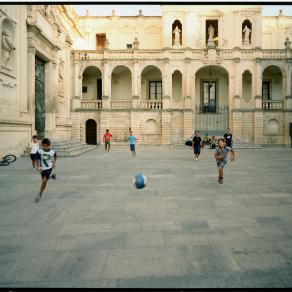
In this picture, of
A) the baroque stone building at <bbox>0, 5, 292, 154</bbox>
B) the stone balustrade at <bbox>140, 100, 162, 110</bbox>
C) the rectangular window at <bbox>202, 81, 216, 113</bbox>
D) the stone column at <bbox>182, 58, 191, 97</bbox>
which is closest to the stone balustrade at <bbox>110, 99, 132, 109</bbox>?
the baroque stone building at <bbox>0, 5, 292, 154</bbox>

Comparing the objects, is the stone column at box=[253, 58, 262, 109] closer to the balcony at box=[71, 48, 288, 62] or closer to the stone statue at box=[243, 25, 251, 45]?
the balcony at box=[71, 48, 288, 62]

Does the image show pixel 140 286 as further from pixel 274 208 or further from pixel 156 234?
pixel 274 208

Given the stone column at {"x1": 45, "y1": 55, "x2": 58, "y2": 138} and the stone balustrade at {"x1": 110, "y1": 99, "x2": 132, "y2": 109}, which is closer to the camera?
the stone column at {"x1": 45, "y1": 55, "x2": 58, "y2": 138}

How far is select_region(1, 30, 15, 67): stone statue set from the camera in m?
13.8

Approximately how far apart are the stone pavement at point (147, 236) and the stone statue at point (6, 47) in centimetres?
888

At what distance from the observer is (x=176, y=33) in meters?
28.5

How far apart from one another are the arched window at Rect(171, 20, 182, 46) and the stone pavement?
24.0 m

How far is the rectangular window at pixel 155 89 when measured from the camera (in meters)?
31.5

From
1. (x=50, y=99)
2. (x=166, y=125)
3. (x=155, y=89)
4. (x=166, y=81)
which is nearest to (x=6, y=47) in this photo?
(x=50, y=99)

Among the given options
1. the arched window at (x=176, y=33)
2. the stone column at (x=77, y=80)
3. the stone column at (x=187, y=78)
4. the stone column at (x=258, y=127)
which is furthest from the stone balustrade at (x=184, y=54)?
the stone column at (x=258, y=127)

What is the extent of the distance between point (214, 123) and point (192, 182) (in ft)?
69.3

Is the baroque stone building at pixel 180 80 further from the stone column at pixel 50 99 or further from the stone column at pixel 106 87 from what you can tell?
the stone column at pixel 50 99

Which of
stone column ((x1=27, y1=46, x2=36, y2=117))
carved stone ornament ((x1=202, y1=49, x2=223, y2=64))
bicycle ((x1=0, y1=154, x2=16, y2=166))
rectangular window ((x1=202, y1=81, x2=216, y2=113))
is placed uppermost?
carved stone ornament ((x1=202, y1=49, x2=223, y2=64))

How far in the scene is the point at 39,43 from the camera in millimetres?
17781
